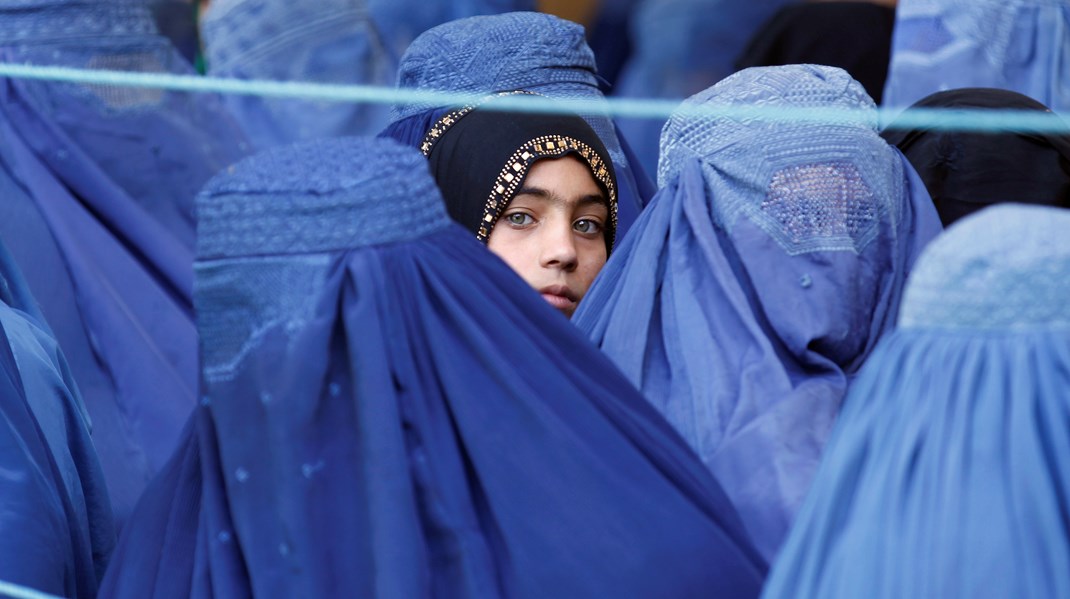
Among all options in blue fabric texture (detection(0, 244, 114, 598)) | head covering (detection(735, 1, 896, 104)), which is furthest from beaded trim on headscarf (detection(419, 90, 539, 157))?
head covering (detection(735, 1, 896, 104))

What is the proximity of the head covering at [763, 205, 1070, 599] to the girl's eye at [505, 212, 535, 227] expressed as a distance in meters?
1.18

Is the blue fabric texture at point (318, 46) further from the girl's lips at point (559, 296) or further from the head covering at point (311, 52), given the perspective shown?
the girl's lips at point (559, 296)

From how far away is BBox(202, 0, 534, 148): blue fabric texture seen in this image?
378 centimetres

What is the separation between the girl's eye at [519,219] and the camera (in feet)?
8.11

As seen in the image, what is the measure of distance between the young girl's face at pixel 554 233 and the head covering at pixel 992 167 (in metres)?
0.59

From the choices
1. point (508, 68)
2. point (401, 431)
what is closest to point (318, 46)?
point (508, 68)

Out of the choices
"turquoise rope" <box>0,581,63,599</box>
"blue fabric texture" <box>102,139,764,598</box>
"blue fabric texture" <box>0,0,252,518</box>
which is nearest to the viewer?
"blue fabric texture" <box>102,139,764,598</box>

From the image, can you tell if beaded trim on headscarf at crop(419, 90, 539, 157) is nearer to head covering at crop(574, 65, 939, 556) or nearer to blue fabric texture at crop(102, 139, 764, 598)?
head covering at crop(574, 65, 939, 556)

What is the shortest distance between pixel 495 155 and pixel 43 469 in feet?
2.97

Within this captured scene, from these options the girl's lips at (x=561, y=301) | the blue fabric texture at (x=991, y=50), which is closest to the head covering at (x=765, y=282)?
the girl's lips at (x=561, y=301)

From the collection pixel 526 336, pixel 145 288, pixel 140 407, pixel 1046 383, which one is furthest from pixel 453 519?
pixel 145 288

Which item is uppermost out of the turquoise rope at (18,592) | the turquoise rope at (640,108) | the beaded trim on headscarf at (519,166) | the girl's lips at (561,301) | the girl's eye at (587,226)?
the turquoise rope at (640,108)

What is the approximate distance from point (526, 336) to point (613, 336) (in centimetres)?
42

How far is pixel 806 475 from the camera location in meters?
1.87
